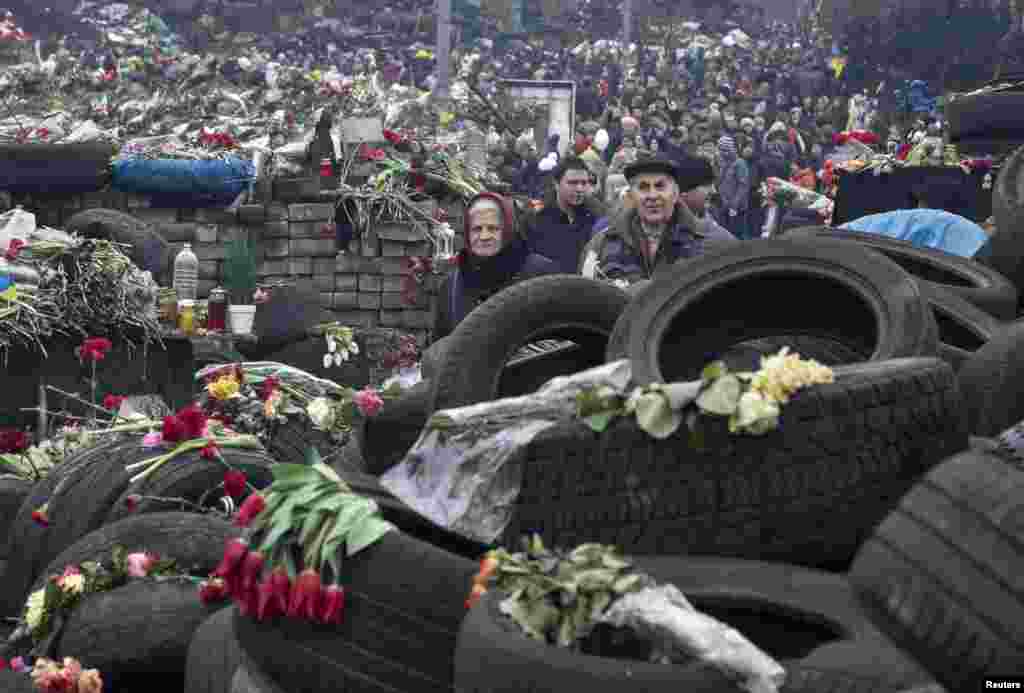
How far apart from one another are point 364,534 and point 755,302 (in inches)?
86.9

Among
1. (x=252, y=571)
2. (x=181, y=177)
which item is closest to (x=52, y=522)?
(x=252, y=571)

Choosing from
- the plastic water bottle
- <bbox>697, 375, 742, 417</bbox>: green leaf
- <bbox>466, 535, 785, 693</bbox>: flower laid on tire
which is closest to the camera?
<bbox>466, 535, 785, 693</bbox>: flower laid on tire

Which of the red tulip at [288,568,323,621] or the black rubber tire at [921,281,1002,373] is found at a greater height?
the black rubber tire at [921,281,1002,373]

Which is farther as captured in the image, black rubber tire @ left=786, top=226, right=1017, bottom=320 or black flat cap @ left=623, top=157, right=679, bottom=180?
black flat cap @ left=623, top=157, right=679, bottom=180

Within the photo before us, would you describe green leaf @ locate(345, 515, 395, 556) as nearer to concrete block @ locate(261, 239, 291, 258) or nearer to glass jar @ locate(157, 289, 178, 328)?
glass jar @ locate(157, 289, 178, 328)

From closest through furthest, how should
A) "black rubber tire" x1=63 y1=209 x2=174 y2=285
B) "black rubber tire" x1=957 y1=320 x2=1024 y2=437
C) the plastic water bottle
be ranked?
"black rubber tire" x1=957 y1=320 x2=1024 y2=437
the plastic water bottle
"black rubber tire" x1=63 y1=209 x2=174 y2=285

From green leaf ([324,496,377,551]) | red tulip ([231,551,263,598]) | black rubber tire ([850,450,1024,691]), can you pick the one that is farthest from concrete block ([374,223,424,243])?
black rubber tire ([850,450,1024,691])

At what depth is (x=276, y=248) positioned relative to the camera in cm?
1398

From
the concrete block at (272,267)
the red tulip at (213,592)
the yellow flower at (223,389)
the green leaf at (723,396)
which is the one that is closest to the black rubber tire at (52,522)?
the yellow flower at (223,389)

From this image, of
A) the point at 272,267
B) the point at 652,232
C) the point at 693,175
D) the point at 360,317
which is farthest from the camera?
the point at 272,267

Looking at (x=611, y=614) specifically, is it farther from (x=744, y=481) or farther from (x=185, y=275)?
(x=185, y=275)

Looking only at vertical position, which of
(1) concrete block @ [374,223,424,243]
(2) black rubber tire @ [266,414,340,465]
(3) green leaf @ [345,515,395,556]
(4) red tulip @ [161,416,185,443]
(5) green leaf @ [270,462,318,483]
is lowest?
(1) concrete block @ [374,223,424,243]

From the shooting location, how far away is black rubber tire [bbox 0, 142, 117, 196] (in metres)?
13.8

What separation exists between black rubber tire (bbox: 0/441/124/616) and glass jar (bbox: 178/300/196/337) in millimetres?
2937
